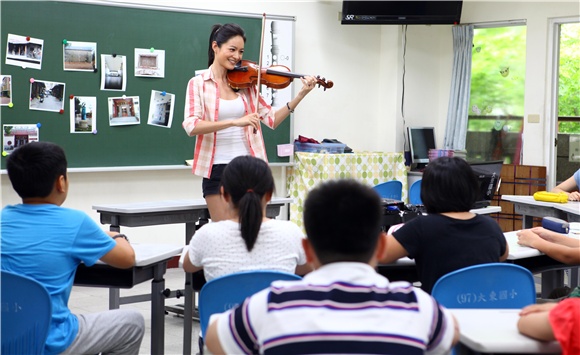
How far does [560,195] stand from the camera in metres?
4.89

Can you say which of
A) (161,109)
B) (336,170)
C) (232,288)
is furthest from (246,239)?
(336,170)

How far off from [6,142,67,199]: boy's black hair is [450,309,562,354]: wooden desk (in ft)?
4.50

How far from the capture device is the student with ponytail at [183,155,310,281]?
2.58 m

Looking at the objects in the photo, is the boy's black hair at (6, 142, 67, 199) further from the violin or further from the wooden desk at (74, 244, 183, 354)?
Answer: the violin

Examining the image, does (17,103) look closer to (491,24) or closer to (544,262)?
(544,262)

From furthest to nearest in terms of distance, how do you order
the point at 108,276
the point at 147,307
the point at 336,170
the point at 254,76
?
the point at 336,170 < the point at 147,307 < the point at 254,76 < the point at 108,276

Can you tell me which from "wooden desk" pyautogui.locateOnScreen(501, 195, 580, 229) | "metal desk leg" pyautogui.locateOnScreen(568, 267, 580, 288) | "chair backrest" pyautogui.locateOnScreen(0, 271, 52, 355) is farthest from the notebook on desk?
"chair backrest" pyautogui.locateOnScreen(0, 271, 52, 355)

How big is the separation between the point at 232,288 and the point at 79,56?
3812 millimetres

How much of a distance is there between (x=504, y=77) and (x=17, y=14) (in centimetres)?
439

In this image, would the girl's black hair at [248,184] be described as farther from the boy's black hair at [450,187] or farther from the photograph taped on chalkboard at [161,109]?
the photograph taped on chalkboard at [161,109]

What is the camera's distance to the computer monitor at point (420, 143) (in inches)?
300

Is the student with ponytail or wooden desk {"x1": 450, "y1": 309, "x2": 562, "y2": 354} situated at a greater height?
the student with ponytail

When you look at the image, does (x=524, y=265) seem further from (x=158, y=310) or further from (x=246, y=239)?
(x=158, y=310)

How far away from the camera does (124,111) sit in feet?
19.9
